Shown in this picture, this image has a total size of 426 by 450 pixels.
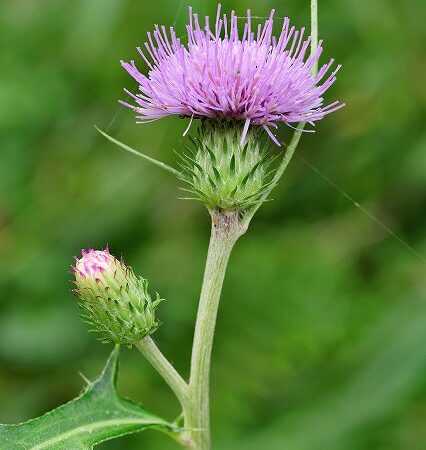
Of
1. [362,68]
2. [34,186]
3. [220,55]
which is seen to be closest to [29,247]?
[34,186]

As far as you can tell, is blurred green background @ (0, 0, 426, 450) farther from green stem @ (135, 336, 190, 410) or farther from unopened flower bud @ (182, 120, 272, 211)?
unopened flower bud @ (182, 120, 272, 211)

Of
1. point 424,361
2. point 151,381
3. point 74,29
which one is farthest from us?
point 74,29

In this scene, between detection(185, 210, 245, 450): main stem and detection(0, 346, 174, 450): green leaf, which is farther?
detection(185, 210, 245, 450): main stem

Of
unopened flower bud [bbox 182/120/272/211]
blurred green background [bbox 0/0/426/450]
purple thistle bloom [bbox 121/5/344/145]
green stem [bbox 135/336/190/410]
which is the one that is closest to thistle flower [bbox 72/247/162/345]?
green stem [bbox 135/336/190/410]

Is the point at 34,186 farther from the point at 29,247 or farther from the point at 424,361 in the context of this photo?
the point at 424,361

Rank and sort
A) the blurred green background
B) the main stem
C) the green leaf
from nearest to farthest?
the green leaf, the main stem, the blurred green background

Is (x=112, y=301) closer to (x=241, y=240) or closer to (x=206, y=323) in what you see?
(x=206, y=323)
